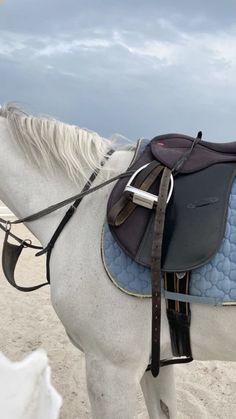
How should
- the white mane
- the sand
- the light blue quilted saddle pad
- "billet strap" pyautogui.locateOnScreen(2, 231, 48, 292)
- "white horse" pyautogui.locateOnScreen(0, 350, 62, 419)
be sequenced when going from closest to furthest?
"white horse" pyautogui.locateOnScreen(0, 350, 62, 419), the light blue quilted saddle pad, the white mane, "billet strap" pyautogui.locateOnScreen(2, 231, 48, 292), the sand

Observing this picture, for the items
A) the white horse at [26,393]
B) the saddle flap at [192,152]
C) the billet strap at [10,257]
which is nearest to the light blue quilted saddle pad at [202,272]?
the saddle flap at [192,152]

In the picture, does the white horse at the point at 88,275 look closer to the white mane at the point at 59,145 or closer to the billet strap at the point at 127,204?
the white mane at the point at 59,145

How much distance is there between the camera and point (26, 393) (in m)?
0.66

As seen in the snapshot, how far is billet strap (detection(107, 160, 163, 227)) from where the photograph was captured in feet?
5.25

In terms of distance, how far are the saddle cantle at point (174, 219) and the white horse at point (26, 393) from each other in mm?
895

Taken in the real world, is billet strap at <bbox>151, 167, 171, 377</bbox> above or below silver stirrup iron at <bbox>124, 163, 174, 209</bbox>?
below

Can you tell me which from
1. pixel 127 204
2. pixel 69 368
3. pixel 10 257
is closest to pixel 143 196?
pixel 127 204

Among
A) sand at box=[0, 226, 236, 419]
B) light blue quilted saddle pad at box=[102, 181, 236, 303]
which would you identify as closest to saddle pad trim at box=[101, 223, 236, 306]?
light blue quilted saddle pad at box=[102, 181, 236, 303]

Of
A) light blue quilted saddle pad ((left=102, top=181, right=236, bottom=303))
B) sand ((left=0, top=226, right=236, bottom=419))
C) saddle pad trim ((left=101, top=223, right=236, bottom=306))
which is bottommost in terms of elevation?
sand ((left=0, top=226, right=236, bottom=419))

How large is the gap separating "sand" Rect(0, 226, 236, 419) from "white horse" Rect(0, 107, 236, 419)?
126 centimetres

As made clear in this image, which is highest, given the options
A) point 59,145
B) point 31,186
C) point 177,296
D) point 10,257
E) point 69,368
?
point 59,145

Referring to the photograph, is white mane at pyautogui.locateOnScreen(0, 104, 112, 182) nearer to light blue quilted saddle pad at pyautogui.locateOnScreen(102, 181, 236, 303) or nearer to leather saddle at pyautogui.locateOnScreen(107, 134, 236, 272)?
leather saddle at pyautogui.locateOnScreen(107, 134, 236, 272)

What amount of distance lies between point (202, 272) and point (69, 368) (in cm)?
201

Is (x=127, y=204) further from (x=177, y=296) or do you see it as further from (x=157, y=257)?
(x=177, y=296)
